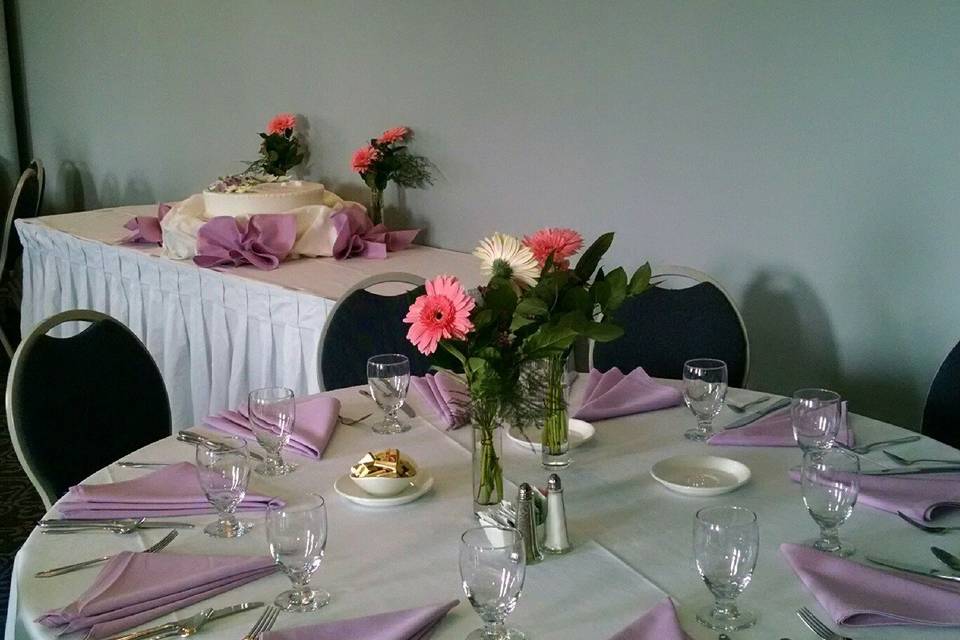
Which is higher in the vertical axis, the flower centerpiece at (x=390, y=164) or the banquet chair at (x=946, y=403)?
the flower centerpiece at (x=390, y=164)

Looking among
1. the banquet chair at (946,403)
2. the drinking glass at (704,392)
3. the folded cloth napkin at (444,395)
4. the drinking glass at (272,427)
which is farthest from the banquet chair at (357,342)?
the banquet chair at (946,403)

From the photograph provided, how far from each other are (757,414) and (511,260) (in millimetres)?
678

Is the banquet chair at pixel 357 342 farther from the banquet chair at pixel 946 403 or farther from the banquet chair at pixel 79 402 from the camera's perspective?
the banquet chair at pixel 946 403

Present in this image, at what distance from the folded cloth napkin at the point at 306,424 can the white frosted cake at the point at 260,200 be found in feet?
4.93

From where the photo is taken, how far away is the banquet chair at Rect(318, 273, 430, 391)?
2.19 metres

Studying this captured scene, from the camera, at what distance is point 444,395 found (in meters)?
1.80

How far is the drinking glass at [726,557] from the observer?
103 cm

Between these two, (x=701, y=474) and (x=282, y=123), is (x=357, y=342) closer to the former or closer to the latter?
(x=701, y=474)

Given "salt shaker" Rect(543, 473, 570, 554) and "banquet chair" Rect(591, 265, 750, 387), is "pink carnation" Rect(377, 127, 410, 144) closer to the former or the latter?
A: "banquet chair" Rect(591, 265, 750, 387)

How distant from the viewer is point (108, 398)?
187 centimetres

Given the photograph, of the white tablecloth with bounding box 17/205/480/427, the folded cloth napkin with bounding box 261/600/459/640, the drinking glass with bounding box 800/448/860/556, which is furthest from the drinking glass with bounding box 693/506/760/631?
the white tablecloth with bounding box 17/205/480/427

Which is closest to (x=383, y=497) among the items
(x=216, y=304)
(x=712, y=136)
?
(x=712, y=136)

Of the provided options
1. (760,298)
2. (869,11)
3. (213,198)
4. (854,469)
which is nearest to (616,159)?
(760,298)

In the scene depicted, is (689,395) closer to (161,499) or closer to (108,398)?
(161,499)
